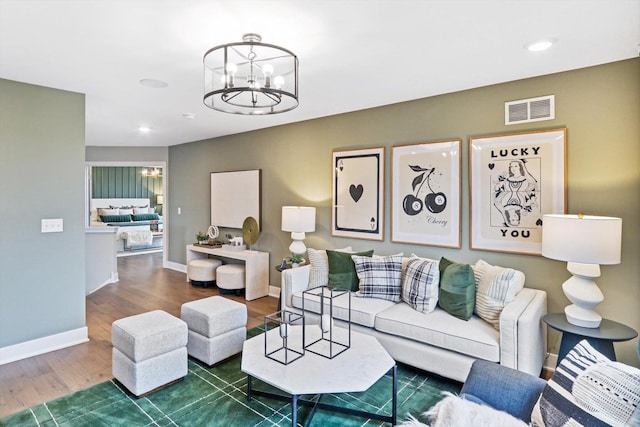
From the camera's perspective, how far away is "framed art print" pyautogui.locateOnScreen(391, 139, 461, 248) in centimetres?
340

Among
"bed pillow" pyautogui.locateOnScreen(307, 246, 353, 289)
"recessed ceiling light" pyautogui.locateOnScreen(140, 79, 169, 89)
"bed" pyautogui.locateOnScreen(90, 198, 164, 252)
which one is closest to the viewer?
"recessed ceiling light" pyautogui.locateOnScreen(140, 79, 169, 89)

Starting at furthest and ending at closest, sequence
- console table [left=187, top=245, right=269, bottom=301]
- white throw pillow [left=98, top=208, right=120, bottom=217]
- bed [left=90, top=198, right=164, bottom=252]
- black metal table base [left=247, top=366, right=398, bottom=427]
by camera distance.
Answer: white throw pillow [left=98, top=208, right=120, bottom=217] < bed [left=90, top=198, right=164, bottom=252] < console table [left=187, top=245, right=269, bottom=301] < black metal table base [left=247, top=366, right=398, bottom=427]

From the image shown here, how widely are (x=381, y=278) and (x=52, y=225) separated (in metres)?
3.16

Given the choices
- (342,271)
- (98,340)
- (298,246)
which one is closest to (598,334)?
(342,271)

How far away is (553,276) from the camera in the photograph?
2902mm

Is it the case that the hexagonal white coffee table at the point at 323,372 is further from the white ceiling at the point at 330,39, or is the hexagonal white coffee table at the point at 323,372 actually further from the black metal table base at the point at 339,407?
the white ceiling at the point at 330,39

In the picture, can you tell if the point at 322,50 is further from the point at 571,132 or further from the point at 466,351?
the point at 466,351

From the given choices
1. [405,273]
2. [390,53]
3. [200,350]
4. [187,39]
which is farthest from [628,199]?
[200,350]

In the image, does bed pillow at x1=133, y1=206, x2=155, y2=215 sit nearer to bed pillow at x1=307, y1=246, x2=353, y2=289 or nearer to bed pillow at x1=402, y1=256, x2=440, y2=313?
bed pillow at x1=307, y1=246, x2=353, y2=289

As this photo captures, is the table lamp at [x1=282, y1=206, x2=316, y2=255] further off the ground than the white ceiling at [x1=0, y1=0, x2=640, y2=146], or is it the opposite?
the white ceiling at [x1=0, y1=0, x2=640, y2=146]

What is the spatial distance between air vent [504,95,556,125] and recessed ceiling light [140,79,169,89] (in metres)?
3.09

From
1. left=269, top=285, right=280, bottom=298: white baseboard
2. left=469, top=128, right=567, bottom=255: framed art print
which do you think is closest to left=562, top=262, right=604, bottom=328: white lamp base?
left=469, top=128, right=567, bottom=255: framed art print

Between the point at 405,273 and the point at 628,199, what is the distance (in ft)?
5.77

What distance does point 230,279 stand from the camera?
4.97 m
